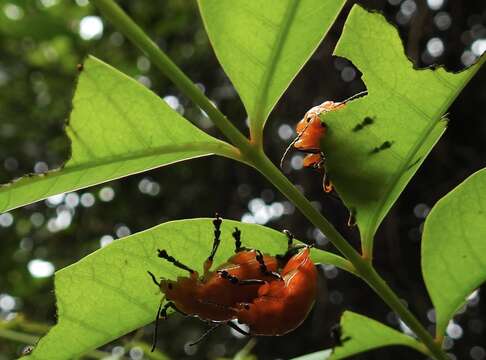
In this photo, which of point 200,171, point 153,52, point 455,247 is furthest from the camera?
point 200,171

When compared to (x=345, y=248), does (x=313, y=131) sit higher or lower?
higher

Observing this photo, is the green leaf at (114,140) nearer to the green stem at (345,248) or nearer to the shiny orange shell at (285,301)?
the green stem at (345,248)

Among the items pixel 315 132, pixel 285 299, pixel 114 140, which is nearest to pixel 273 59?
pixel 315 132

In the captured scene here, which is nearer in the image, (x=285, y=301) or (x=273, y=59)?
(x=273, y=59)

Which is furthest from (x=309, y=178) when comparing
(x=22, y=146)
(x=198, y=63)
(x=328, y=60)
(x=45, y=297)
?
(x=22, y=146)

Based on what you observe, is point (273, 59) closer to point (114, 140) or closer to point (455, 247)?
point (114, 140)

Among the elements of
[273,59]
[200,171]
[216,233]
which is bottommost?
[200,171]

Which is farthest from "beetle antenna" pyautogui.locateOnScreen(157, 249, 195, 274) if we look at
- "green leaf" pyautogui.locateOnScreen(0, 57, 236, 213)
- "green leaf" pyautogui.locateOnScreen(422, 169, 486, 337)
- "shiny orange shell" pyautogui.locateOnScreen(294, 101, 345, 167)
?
"green leaf" pyautogui.locateOnScreen(422, 169, 486, 337)
